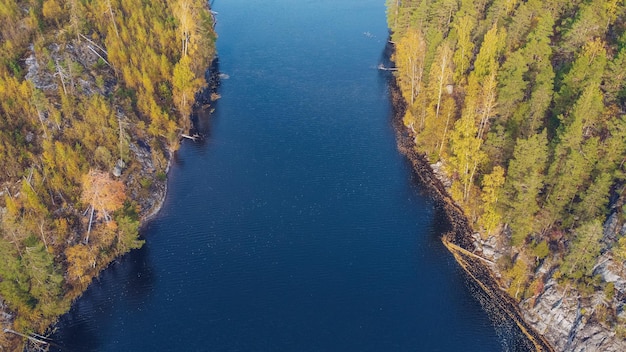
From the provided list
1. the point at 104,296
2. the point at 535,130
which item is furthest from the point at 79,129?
the point at 535,130

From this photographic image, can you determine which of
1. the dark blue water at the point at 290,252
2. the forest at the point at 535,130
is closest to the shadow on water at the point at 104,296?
the dark blue water at the point at 290,252

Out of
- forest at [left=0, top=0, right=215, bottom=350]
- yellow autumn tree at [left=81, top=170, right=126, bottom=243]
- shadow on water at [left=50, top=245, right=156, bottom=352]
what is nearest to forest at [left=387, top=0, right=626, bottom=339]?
shadow on water at [left=50, top=245, right=156, bottom=352]

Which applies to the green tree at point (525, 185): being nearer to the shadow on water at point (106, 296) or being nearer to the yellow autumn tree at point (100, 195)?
the shadow on water at point (106, 296)

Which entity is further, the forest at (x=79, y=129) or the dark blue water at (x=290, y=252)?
the forest at (x=79, y=129)

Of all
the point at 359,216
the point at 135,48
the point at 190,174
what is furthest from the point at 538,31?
the point at 135,48

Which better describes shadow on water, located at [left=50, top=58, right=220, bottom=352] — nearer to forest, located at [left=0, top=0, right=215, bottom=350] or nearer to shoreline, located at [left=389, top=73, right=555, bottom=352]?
forest, located at [left=0, top=0, right=215, bottom=350]
